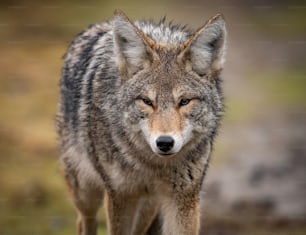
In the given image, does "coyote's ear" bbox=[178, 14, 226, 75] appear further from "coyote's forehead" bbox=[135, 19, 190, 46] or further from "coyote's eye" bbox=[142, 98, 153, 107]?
"coyote's eye" bbox=[142, 98, 153, 107]

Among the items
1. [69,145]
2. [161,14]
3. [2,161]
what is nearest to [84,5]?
[161,14]

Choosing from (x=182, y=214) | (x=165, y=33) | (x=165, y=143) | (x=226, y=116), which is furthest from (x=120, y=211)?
(x=226, y=116)

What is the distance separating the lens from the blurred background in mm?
10164

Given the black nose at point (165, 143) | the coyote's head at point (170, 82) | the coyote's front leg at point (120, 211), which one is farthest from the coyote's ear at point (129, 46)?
the coyote's front leg at point (120, 211)

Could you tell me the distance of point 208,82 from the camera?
6.61 metres

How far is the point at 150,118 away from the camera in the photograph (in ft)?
20.7

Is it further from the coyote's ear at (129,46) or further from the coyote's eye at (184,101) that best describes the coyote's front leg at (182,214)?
the coyote's ear at (129,46)

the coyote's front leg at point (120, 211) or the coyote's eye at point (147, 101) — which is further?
the coyote's front leg at point (120, 211)

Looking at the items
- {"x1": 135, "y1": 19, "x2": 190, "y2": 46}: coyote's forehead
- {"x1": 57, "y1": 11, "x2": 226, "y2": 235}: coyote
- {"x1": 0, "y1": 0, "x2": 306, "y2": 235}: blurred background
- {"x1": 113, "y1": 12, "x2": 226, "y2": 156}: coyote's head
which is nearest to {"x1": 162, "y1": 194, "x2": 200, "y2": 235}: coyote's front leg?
{"x1": 57, "y1": 11, "x2": 226, "y2": 235}: coyote

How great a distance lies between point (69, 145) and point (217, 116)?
175 centimetres

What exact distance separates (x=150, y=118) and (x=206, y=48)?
0.69 metres

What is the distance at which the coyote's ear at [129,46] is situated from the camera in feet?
21.6

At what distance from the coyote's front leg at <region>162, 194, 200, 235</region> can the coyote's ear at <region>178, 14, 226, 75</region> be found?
94cm

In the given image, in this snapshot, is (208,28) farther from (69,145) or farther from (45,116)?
(45,116)
